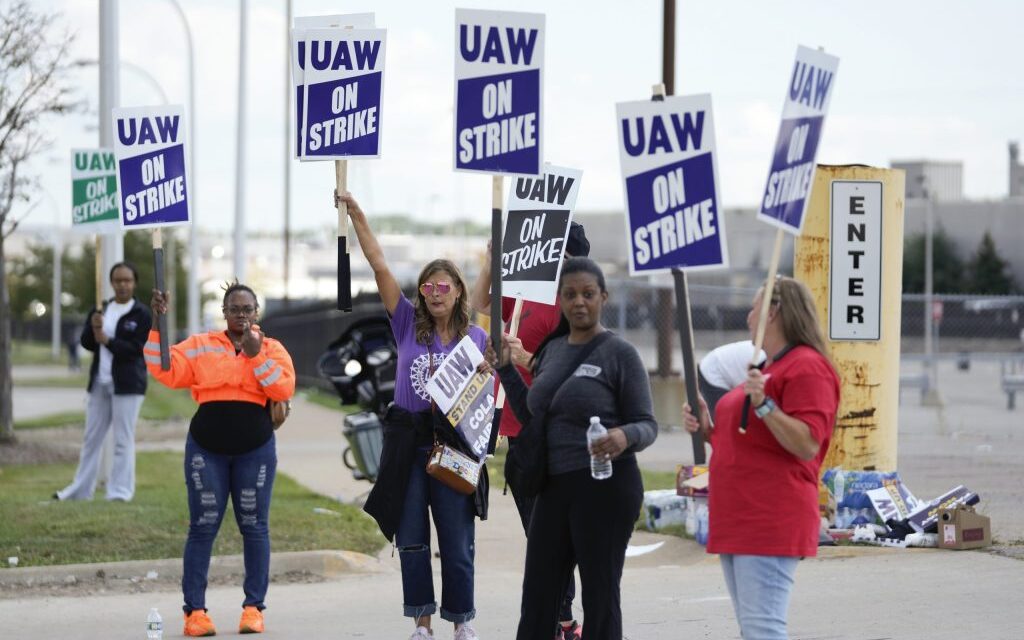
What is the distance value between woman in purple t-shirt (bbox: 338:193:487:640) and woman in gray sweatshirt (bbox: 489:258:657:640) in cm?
88

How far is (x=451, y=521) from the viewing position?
23.7 ft

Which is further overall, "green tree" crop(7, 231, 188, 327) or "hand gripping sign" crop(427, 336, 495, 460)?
"green tree" crop(7, 231, 188, 327)

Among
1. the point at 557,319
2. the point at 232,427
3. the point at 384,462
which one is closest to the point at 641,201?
the point at 557,319

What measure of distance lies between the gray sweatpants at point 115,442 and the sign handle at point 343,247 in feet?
19.6

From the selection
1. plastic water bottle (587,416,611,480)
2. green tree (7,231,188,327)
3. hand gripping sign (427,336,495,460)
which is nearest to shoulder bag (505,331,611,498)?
plastic water bottle (587,416,611,480)

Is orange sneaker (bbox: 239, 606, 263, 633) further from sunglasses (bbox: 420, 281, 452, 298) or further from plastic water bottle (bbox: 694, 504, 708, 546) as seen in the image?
plastic water bottle (bbox: 694, 504, 708, 546)

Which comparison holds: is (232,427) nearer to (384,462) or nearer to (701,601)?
(384,462)

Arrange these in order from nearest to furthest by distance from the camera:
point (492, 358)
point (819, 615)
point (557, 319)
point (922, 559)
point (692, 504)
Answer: point (492, 358), point (557, 319), point (819, 615), point (922, 559), point (692, 504)

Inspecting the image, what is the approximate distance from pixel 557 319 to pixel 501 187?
0.99 meters

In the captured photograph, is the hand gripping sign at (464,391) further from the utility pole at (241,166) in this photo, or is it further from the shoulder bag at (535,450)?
the utility pole at (241,166)

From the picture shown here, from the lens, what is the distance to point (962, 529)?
1045 cm

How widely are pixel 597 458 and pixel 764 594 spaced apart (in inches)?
37.7

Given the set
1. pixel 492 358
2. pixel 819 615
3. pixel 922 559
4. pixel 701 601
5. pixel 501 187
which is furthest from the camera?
pixel 922 559

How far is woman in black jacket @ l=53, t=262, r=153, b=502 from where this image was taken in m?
12.7
